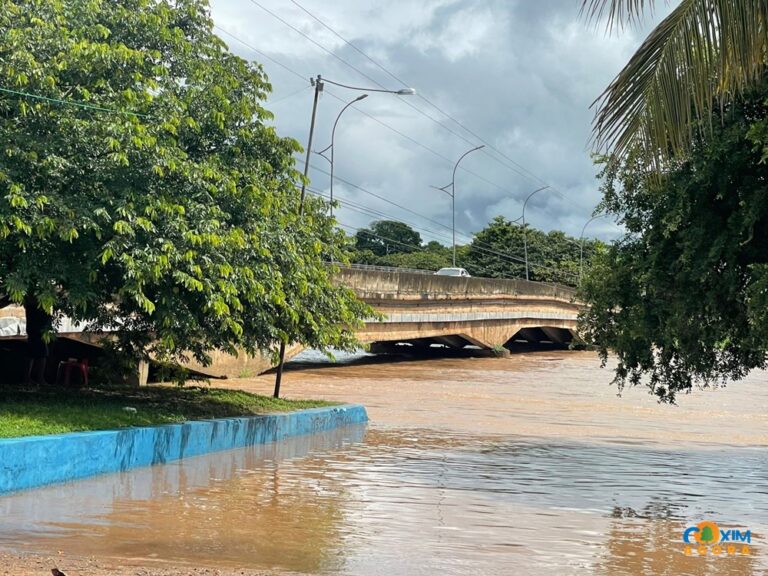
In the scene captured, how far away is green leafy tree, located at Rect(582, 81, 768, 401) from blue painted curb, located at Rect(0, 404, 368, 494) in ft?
17.1

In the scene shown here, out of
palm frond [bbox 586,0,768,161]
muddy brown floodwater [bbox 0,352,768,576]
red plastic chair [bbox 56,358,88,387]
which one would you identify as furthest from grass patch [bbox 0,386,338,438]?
palm frond [bbox 586,0,768,161]

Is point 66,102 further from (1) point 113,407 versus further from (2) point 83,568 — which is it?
(2) point 83,568

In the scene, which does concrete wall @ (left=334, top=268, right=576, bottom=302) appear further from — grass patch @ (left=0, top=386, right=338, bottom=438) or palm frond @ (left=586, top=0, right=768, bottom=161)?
palm frond @ (left=586, top=0, right=768, bottom=161)

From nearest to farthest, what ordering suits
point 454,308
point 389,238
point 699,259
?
point 699,259 → point 454,308 → point 389,238

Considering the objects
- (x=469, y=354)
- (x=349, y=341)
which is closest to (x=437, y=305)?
(x=469, y=354)

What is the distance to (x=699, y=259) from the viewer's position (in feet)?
39.8

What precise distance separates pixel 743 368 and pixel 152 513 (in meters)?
9.21

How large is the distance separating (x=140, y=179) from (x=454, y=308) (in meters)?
32.8

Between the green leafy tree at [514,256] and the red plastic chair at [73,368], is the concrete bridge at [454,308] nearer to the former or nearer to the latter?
the red plastic chair at [73,368]

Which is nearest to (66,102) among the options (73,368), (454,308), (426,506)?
(426,506)

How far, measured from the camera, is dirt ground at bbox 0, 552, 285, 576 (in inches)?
267

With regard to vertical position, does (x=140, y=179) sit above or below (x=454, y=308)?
below

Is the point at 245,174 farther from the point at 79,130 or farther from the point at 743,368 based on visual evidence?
the point at 743,368

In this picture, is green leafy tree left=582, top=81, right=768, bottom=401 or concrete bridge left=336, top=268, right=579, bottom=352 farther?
concrete bridge left=336, top=268, right=579, bottom=352
